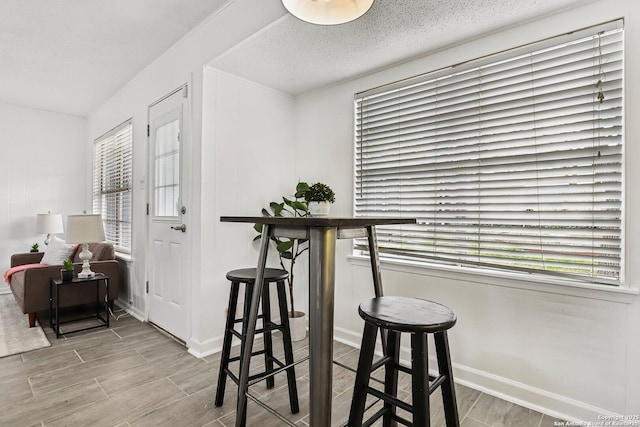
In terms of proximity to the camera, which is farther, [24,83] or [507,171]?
[24,83]

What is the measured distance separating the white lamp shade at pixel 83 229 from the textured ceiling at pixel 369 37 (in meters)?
1.98

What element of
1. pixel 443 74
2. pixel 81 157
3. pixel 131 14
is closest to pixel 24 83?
pixel 81 157

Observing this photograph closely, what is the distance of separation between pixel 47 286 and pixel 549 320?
4.19 m

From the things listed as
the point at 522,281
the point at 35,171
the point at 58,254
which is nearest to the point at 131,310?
the point at 58,254

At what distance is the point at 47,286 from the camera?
130 inches

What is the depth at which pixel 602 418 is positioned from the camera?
1768 millimetres

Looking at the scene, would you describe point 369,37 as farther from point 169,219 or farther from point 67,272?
point 67,272

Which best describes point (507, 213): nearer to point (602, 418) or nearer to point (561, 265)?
point (561, 265)

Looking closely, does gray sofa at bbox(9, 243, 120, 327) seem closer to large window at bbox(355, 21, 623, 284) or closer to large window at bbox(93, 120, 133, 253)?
large window at bbox(93, 120, 133, 253)

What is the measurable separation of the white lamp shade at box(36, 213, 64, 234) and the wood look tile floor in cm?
243

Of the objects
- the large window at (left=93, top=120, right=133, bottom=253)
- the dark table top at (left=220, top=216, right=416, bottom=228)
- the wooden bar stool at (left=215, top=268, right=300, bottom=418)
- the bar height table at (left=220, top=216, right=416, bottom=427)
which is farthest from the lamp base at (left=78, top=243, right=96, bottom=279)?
the bar height table at (left=220, top=216, right=416, bottom=427)

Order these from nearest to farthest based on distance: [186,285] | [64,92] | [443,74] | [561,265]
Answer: [561,265] < [443,74] < [186,285] < [64,92]

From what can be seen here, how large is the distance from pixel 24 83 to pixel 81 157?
1.50 meters

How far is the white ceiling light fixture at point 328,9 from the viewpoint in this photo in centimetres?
147
